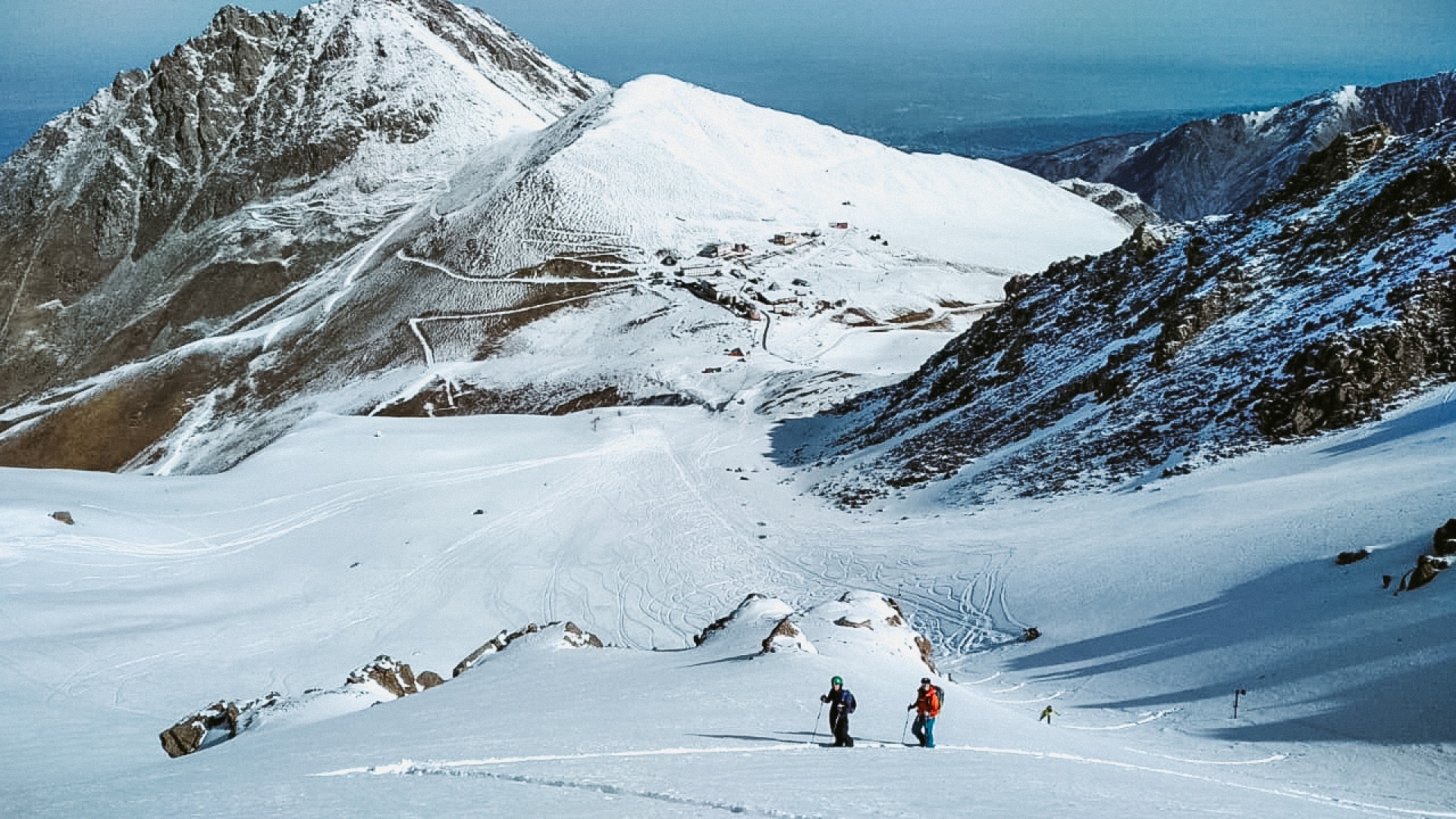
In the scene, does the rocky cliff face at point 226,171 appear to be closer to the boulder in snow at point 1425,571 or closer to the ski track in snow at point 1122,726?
the ski track in snow at point 1122,726

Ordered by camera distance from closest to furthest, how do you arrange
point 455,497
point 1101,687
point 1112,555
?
point 1101,687 < point 1112,555 < point 455,497

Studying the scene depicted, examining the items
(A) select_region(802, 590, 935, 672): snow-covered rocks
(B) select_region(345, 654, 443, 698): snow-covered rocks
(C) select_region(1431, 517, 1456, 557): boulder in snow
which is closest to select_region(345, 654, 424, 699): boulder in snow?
(B) select_region(345, 654, 443, 698): snow-covered rocks

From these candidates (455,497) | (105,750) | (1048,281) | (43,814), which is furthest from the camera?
(1048,281)

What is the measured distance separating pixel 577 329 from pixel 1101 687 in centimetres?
5753

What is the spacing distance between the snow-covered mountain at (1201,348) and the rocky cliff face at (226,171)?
76.9 metres

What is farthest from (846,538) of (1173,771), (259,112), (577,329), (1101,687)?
(259,112)

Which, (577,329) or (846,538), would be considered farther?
(577,329)

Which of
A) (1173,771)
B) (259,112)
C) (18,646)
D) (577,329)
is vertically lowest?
(18,646)

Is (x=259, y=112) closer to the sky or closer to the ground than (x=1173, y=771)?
closer to the sky

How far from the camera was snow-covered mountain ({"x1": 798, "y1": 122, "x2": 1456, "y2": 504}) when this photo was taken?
2580 centimetres

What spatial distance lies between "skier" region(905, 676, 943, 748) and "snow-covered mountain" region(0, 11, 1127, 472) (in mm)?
37607

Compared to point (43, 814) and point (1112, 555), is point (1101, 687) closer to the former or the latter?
point (1112, 555)

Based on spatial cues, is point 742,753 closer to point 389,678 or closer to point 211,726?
point 389,678

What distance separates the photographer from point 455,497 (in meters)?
35.5
